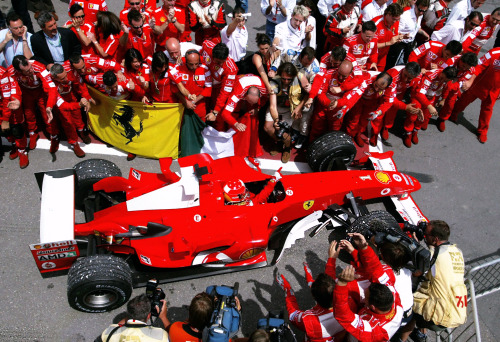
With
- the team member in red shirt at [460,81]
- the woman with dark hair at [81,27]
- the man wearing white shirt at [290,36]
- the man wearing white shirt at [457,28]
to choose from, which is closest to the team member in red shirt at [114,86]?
the woman with dark hair at [81,27]

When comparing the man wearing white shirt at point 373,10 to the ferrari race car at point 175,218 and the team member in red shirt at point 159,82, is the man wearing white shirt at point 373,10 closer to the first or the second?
the ferrari race car at point 175,218

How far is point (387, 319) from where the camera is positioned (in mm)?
4305

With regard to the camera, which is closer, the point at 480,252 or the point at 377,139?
the point at 480,252

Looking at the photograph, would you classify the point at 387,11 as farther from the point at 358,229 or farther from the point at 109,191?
the point at 109,191

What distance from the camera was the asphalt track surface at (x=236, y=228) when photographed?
5.25 meters

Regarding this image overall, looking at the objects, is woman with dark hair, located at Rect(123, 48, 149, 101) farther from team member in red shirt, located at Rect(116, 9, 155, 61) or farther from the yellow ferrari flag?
team member in red shirt, located at Rect(116, 9, 155, 61)

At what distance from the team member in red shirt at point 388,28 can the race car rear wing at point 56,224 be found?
5809 mm

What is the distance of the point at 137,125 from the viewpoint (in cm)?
699

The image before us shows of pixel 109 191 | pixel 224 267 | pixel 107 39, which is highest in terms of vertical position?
pixel 107 39

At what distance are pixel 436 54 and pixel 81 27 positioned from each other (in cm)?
600

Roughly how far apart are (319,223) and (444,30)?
15.5ft

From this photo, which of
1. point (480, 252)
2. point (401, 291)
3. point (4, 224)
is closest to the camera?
point (401, 291)

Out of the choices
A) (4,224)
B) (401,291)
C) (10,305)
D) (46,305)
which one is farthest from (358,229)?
(4,224)

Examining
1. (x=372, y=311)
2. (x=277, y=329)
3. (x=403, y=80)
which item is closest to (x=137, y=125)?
(x=277, y=329)
